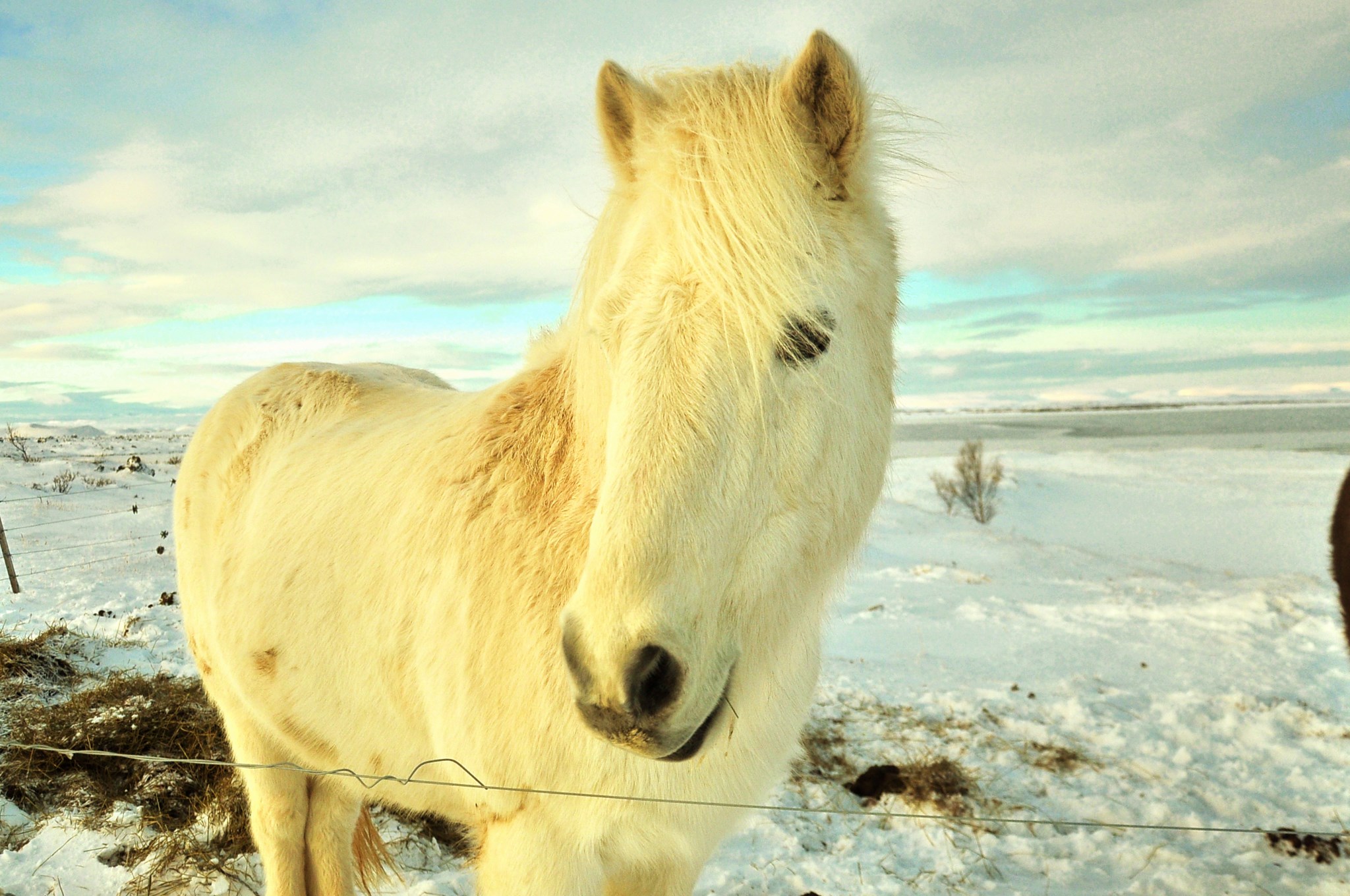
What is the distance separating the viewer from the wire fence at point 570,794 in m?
1.60

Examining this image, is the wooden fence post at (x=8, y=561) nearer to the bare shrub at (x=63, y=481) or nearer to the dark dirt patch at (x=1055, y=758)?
the bare shrub at (x=63, y=481)

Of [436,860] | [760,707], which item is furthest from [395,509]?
[436,860]

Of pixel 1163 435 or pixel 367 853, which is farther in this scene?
pixel 1163 435

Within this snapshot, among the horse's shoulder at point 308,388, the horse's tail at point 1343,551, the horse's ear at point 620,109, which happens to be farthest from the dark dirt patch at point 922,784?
the horse's ear at point 620,109

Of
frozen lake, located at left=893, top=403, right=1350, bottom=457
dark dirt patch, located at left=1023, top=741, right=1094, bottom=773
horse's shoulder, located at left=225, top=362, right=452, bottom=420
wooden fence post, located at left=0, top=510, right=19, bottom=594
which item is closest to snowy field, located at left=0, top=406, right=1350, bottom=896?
dark dirt patch, located at left=1023, top=741, right=1094, bottom=773

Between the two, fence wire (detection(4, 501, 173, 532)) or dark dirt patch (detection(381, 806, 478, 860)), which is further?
fence wire (detection(4, 501, 173, 532))

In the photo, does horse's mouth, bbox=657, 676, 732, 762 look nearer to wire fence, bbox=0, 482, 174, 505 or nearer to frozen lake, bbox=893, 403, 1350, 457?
wire fence, bbox=0, 482, 174, 505

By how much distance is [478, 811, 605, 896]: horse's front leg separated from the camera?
1.59 metres

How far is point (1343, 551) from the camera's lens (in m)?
3.17

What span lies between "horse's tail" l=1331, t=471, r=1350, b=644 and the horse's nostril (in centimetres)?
372

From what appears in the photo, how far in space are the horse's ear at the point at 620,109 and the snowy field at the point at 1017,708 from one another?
1288mm

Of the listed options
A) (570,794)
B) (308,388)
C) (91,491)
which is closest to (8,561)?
(91,491)

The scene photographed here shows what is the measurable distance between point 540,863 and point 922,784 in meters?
2.87

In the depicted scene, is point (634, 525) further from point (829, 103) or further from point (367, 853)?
point (367, 853)
